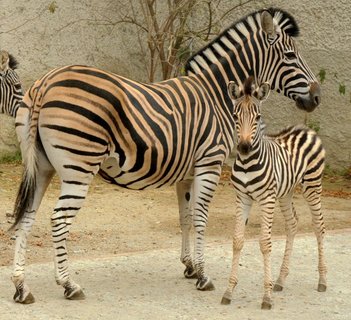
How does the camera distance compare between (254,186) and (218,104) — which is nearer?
(254,186)

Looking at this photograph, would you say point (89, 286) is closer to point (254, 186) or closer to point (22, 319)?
point (22, 319)

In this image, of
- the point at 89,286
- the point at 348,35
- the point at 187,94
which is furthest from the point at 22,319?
the point at 348,35

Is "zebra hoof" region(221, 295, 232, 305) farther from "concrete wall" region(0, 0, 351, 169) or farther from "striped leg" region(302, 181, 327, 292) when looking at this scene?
"concrete wall" region(0, 0, 351, 169)

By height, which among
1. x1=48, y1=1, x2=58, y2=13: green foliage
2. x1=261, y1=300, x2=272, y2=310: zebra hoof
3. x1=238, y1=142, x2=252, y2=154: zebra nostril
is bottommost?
x1=261, y1=300, x2=272, y2=310: zebra hoof

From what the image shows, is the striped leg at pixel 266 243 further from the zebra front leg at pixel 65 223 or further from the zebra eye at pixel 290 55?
the zebra eye at pixel 290 55

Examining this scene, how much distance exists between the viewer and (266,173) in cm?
633

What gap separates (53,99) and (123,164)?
743 millimetres

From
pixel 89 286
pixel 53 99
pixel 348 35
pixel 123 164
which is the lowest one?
pixel 89 286

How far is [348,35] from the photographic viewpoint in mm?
12797

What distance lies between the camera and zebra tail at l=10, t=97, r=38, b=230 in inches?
250

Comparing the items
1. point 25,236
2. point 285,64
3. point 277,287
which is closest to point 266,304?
point 277,287

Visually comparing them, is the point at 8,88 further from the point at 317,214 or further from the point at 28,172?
the point at 317,214

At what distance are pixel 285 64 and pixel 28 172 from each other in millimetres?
2532

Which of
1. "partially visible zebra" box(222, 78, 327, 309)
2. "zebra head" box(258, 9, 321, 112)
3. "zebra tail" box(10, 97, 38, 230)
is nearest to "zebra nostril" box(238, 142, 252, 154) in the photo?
"partially visible zebra" box(222, 78, 327, 309)
